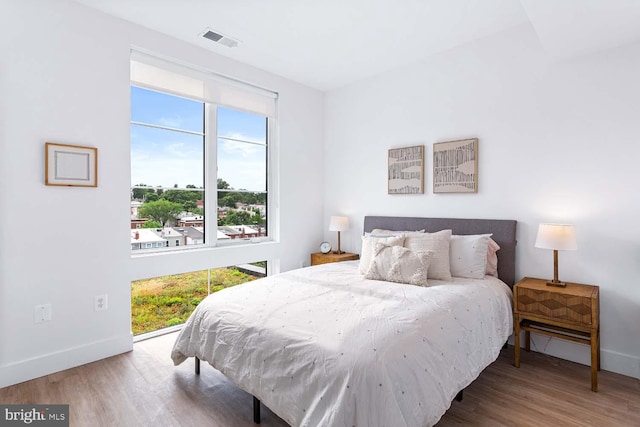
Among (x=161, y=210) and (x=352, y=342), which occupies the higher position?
(x=161, y=210)

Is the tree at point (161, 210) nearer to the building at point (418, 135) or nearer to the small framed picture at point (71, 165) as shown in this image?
the building at point (418, 135)

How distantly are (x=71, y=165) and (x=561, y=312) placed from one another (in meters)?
3.87

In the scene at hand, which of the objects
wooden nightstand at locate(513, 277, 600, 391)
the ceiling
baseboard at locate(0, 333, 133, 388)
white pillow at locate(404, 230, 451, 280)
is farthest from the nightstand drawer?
baseboard at locate(0, 333, 133, 388)

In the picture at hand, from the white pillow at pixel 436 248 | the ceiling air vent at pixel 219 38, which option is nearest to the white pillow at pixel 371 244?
the white pillow at pixel 436 248

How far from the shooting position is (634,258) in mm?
2479

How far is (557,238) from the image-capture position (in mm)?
2502

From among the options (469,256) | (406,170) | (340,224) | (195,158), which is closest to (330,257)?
(340,224)

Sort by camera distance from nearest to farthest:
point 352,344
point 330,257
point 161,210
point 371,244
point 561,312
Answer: point 352,344
point 561,312
point 371,244
point 161,210
point 330,257

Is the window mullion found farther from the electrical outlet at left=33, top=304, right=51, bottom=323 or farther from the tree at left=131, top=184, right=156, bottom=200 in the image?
the electrical outlet at left=33, top=304, right=51, bottom=323

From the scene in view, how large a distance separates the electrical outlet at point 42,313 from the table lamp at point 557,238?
3.79 meters

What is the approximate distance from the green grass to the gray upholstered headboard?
216 cm

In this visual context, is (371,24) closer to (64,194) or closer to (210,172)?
(210,172)

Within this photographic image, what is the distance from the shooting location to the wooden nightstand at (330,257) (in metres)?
4.04

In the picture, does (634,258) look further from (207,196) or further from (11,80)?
(11,80)
